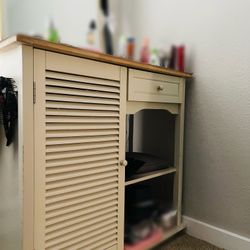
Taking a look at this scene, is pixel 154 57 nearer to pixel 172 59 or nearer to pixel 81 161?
pixel 172 59

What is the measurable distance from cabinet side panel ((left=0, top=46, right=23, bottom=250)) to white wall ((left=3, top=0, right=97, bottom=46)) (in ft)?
0.46

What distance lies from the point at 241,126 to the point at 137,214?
0.63 metres

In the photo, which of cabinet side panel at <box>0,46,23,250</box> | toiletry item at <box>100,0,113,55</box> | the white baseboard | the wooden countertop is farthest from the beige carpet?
toiletry item at <box>100,0,113,55</box>

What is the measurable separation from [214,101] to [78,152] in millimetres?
757

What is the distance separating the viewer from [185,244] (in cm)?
125

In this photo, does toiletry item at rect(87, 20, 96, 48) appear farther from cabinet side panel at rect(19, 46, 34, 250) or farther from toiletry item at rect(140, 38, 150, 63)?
toiletry item at rect(140, 38, 150, 63)

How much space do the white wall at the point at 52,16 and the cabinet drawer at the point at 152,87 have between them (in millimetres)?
413

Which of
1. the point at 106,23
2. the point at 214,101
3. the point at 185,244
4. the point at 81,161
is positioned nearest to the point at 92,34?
the point at 106,23

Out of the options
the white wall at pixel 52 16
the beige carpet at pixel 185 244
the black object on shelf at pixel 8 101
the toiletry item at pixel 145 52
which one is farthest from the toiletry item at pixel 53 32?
the beige carpet at pixel 185 244

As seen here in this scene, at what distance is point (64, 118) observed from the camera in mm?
800

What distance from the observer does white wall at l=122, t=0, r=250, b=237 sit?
1140mm

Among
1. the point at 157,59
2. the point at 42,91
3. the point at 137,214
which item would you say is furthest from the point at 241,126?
the point at 42,91

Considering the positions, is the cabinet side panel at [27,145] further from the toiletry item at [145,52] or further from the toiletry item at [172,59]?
the toiletry item at [172,59]

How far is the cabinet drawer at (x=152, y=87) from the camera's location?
3.33 feet
